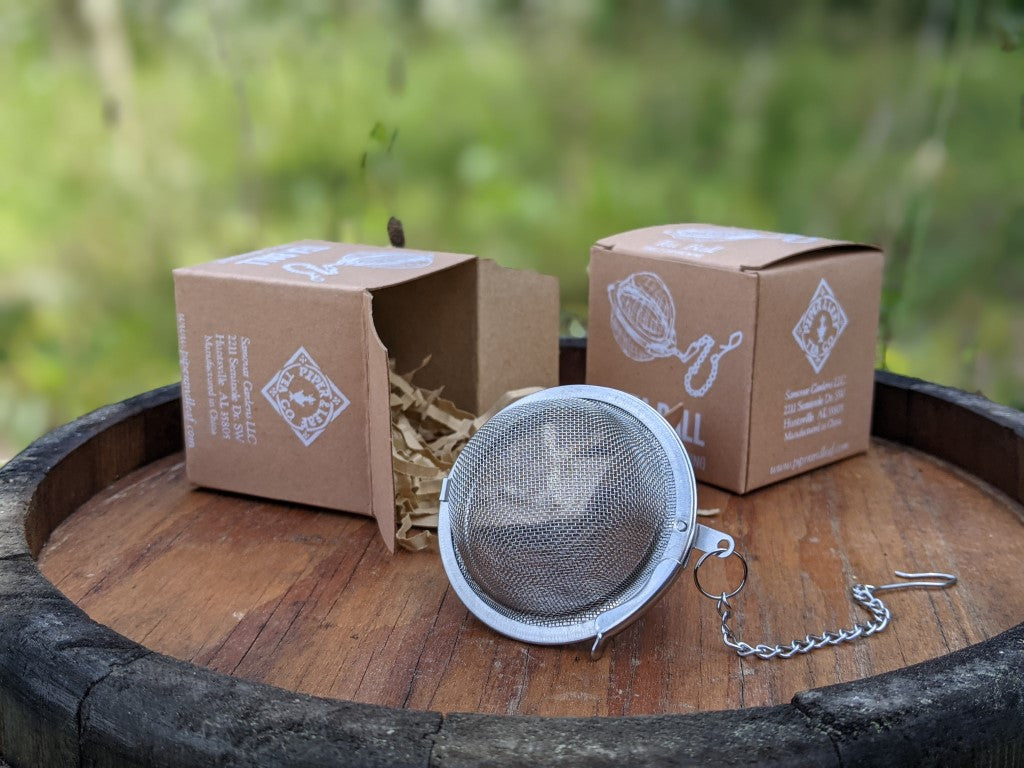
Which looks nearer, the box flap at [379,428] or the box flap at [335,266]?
the box flap at [379,428]

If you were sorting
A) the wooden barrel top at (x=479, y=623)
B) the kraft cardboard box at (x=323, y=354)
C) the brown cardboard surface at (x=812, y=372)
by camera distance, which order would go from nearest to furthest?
the wooden barrel top at (x=479, y=623), the kraft cardboard box at (x=323, y=354), the brown cardboard surface at (x=812, y=372)

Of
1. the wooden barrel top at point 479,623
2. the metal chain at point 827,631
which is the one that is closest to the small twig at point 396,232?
the wooden barrel top at point 479,623

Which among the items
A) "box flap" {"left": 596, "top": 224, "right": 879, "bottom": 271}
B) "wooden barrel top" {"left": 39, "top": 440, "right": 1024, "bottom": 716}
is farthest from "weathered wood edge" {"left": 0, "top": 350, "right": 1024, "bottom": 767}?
"box flap" {"left": 596, "top": 224, "right": 879, "bottom": 271}

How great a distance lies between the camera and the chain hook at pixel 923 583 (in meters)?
1.32

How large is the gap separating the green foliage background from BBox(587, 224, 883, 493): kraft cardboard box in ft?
2.79

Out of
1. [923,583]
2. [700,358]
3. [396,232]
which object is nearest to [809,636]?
[923,583]

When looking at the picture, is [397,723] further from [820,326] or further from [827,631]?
[820,326]

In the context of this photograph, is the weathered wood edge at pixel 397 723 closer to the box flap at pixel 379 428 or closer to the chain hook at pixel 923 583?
the chain hook at pixel 923 583

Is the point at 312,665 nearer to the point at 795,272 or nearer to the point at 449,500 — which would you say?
the point at 449,500

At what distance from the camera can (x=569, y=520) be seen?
3.85ft

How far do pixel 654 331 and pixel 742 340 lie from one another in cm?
16

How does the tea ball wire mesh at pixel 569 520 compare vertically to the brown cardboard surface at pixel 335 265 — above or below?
below

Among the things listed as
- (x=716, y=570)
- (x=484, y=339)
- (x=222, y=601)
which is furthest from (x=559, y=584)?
(x=484, y=339)

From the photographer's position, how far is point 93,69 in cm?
300
